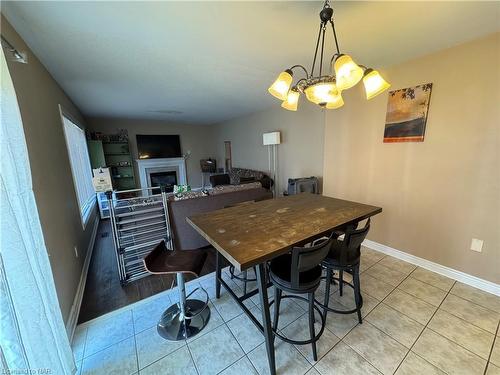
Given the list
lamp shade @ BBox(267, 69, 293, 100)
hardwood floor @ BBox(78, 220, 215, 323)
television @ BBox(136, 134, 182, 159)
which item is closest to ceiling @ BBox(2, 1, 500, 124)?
lamp shade @ BBox(267, 69, 293, 100)

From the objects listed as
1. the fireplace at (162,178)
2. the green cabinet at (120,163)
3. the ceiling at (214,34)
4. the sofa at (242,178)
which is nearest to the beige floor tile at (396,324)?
the ceiling at (214,34)

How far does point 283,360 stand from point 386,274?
165 centimetres

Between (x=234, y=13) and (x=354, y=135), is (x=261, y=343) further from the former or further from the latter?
(x=354, y=135)

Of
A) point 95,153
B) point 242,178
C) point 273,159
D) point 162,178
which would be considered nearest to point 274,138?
point 273,159

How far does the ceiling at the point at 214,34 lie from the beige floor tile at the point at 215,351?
246 cm

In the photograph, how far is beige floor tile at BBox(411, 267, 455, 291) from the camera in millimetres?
2145

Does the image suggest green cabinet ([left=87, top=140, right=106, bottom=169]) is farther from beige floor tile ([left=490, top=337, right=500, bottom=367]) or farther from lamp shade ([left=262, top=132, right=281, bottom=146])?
beige floor tile ([left=490, top=337, right=500, bottom=367])

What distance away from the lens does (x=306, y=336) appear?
1.62 meters

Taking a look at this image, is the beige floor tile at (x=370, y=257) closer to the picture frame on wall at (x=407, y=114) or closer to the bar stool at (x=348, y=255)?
the bar stool at (x=348, y=255)

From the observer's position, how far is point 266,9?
54.9 inches

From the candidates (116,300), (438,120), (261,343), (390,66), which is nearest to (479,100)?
(438,120)

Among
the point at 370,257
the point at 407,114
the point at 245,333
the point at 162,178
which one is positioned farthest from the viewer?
the point at 162,178

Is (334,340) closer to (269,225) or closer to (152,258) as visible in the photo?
(269,225)

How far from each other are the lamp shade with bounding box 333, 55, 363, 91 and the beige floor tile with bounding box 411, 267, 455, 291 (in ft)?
7.68
